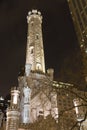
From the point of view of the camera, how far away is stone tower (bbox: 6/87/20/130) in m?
50.8

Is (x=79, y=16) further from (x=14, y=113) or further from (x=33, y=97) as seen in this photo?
(x=33, y=97)

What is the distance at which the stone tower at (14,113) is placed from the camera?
50812 millimetres

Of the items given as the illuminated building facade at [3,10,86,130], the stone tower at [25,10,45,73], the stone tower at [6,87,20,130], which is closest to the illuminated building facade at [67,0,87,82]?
the illuminated building facade at [3,10,86,130]

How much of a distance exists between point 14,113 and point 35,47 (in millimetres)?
25113

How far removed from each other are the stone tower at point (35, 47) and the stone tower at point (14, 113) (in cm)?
913

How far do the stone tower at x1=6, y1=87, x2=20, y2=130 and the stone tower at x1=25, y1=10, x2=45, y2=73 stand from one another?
30.0 feet

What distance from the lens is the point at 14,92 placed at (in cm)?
5769

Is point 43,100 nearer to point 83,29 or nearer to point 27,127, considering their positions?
point 27,127

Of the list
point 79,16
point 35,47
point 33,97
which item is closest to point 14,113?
point 33,97

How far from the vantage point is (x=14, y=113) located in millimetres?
53281

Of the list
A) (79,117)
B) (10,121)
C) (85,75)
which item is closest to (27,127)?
(10,121)

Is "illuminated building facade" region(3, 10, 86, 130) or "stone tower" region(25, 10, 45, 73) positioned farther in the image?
Answer: "stone tower" region(25, 10, 45, 73)

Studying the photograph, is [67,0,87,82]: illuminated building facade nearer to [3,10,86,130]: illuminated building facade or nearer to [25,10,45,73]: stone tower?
[3,10,86,130]: illuminated building facade

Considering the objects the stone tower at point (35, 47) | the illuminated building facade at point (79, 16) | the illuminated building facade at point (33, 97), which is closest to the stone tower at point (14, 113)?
the illuminated building facade at point (33, 97)
